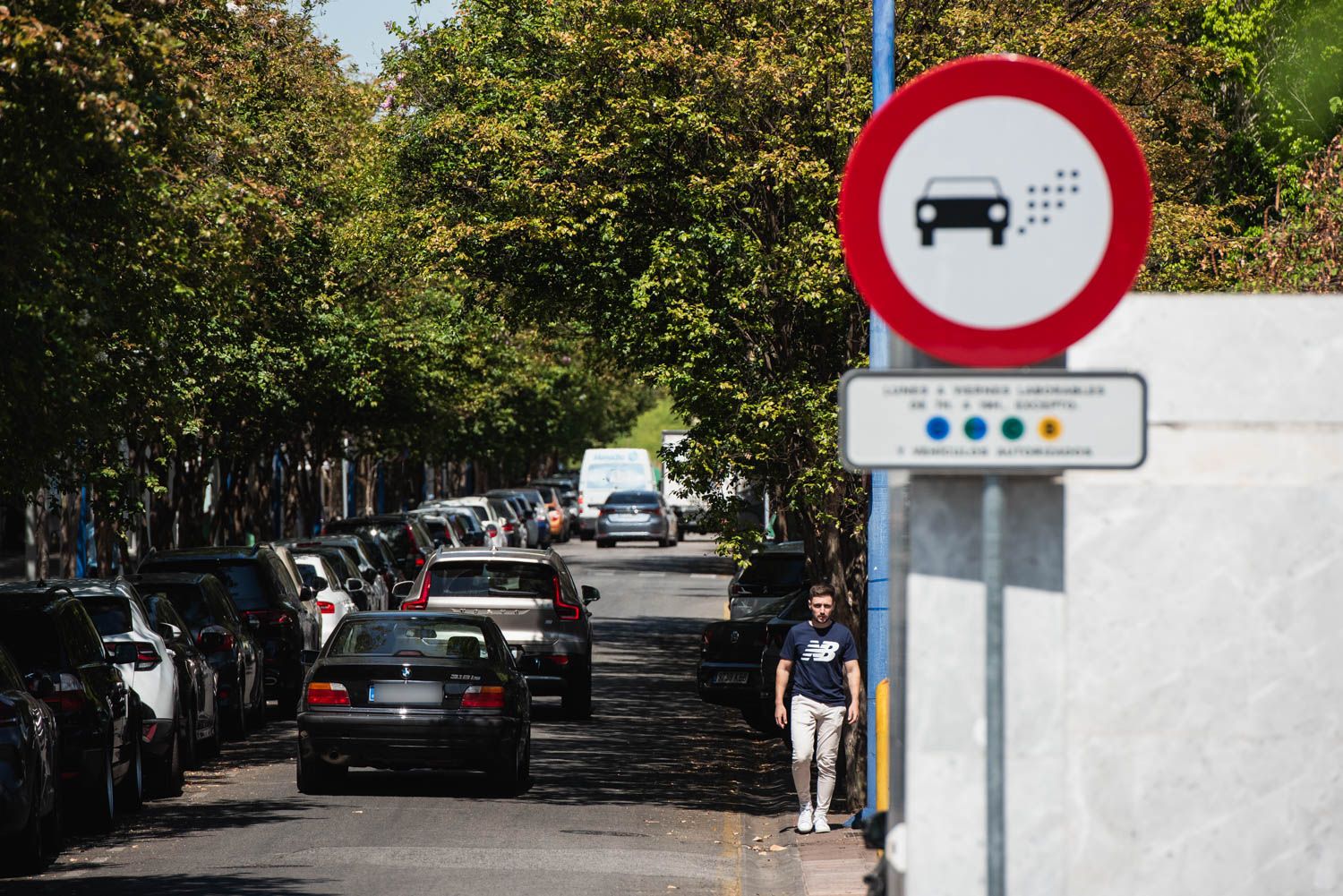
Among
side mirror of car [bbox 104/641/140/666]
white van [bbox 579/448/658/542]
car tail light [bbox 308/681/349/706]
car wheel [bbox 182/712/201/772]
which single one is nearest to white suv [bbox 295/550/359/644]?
car wheel [bbox 182/712/201/772]

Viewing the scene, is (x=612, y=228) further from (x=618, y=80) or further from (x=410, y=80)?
(x=410, y=80)

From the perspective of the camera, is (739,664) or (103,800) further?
(739,664)

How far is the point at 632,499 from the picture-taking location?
209ft

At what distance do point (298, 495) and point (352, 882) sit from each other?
37.7 metres

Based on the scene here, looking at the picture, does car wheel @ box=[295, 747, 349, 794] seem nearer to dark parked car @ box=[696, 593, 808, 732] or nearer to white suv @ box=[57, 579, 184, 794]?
white suv @ box=[57, 579, 184, 794]

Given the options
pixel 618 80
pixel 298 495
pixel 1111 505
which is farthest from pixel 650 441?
pixel 1111 505

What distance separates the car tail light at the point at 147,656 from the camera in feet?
49.4

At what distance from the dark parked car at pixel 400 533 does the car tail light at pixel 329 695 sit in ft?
67.9

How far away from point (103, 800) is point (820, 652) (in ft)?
17.0

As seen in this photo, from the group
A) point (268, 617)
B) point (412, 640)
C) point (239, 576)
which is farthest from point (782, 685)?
point (239, 576)

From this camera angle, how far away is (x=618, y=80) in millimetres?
19109

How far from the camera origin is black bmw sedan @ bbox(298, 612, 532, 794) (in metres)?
14.9

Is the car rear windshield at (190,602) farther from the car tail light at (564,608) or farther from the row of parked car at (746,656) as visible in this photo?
the row of parked car at (746,656)

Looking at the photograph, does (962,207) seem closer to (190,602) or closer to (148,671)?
(148,671)
